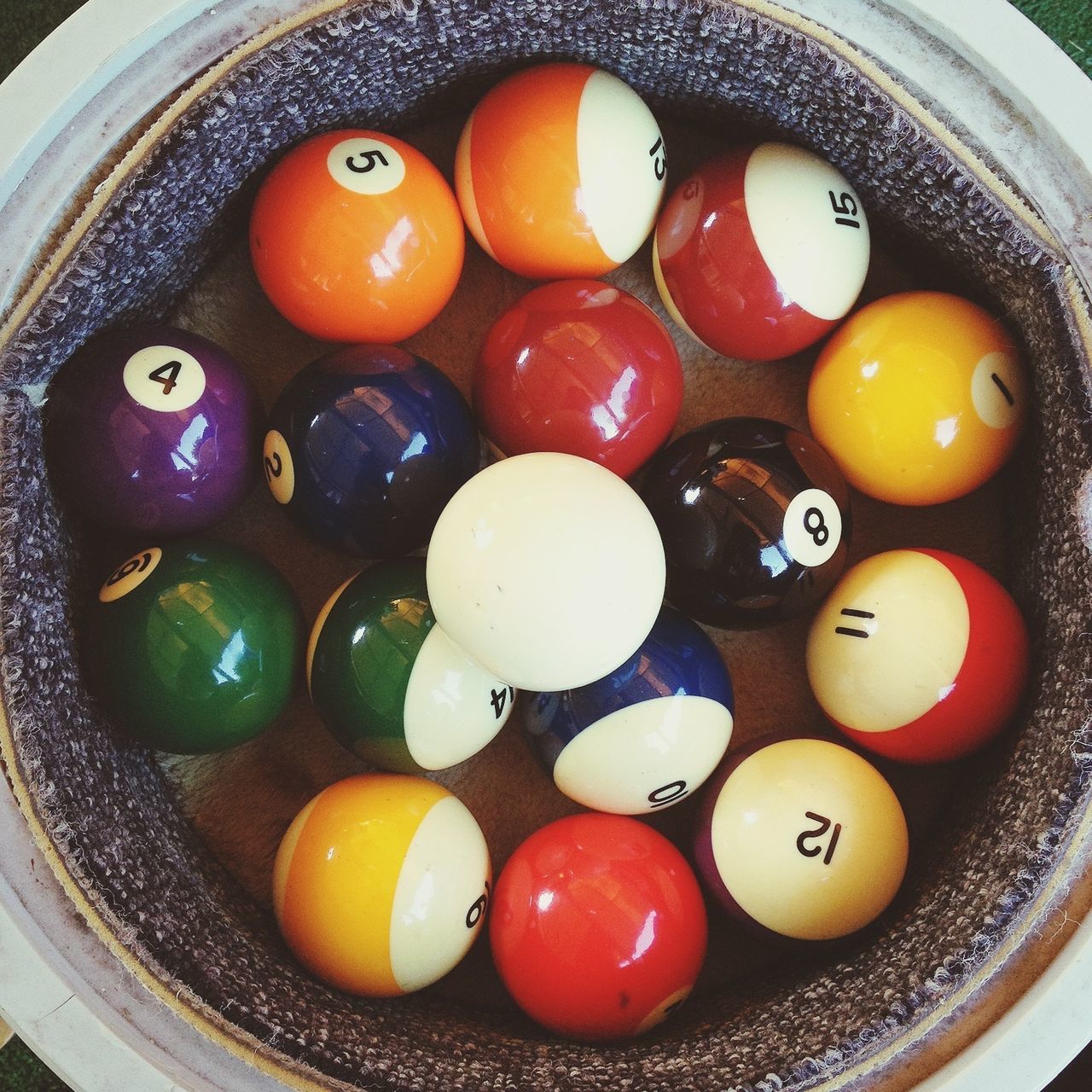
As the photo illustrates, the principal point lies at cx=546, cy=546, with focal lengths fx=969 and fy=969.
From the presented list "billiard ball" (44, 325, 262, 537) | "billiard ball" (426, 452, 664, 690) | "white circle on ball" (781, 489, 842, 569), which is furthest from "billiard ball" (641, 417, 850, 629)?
"billiard ball" (44, 325, 262, 537)

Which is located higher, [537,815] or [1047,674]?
[1047,674]

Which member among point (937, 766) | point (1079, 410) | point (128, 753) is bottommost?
point (128, 753)

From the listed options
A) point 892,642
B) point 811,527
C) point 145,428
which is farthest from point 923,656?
point 145,428

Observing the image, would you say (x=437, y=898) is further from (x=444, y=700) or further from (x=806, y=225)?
(x=806, y=225)

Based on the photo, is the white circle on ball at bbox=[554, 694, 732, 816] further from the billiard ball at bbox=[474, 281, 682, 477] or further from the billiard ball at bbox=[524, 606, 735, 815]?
the billiard ball at bbox=[474, 281, 682, 477]

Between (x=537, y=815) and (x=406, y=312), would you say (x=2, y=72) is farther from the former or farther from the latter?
(x=537, y=815)

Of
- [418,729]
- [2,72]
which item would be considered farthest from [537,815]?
[2,72]

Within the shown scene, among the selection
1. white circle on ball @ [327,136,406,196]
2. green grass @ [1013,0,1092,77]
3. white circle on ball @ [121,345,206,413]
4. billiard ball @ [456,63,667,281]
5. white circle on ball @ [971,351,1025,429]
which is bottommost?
white circle on ball @ [121,345,206,413]
